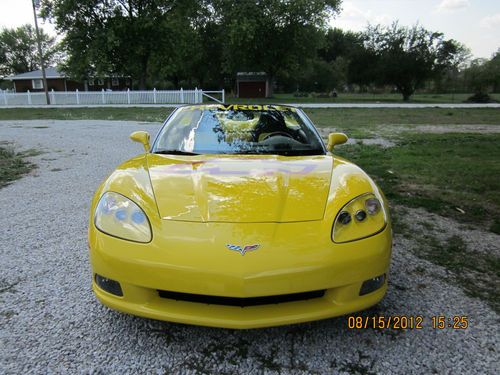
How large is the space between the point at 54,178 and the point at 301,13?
35.1m

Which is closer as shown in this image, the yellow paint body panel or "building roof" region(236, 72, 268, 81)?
the yellow paint body panel

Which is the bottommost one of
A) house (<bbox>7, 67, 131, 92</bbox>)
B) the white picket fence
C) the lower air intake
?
the lower air intake

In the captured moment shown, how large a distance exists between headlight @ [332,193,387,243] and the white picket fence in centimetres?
2544

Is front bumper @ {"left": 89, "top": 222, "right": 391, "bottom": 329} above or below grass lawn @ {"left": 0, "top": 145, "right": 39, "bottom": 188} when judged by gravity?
above

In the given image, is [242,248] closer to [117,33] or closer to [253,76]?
[117,33]

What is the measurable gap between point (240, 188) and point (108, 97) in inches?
1139

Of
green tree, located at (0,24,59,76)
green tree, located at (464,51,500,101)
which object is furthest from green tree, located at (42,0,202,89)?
green tree, located at (0,24,59,76)

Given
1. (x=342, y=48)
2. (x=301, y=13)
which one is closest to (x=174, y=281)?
(x=301, y=13)

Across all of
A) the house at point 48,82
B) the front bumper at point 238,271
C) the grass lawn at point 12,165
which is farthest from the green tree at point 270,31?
the front bumper at point 238,271

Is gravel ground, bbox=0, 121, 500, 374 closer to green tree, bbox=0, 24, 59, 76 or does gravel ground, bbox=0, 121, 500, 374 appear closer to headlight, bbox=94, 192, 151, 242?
headlight, bbox=94, 192, 151, 242

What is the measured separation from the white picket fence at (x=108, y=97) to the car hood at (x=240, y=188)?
24.8 meters

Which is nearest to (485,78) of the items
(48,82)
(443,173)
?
(443,173)

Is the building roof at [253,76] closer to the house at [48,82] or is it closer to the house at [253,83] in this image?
the house at [253,83]

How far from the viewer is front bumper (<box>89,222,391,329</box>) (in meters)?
1.76
